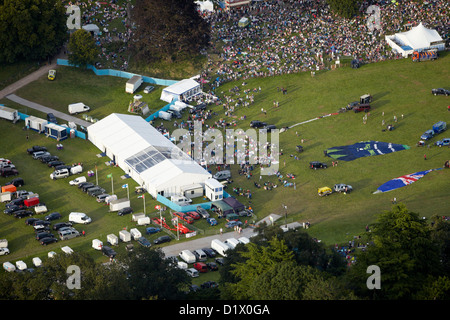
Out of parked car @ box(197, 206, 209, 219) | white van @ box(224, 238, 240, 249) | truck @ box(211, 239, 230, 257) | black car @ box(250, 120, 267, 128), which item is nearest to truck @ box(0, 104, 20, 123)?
black car @ box(250, 120, 267, 128)

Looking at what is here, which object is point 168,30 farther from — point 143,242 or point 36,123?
point 143,242

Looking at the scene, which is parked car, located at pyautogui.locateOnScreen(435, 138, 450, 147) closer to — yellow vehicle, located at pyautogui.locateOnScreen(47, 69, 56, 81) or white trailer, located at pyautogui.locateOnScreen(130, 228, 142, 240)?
white trailer, located at pyautogui.locateOnScreen(130, 228, 142, 240)

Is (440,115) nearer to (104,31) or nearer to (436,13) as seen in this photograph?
(436,13)

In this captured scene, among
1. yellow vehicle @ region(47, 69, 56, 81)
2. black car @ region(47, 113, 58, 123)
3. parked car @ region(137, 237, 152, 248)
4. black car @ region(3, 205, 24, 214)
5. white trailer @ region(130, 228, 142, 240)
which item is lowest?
parked car @ region(137, 237, 152, 248)

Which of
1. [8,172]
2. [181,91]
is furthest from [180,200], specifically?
[181,91]

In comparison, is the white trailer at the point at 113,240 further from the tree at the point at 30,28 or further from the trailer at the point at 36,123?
the tree at the point at 30,28
